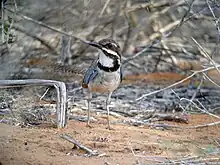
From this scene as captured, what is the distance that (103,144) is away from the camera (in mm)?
6867

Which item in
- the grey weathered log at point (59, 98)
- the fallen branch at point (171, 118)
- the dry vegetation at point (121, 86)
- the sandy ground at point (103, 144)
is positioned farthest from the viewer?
the fallen branch at point (171, 118)

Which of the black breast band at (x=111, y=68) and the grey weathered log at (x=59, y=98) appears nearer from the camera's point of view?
the grey weathered log at (x=59, y=98)

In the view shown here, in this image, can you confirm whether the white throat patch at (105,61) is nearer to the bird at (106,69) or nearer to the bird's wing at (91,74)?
the bird at (106,69)

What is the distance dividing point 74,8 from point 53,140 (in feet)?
15.5

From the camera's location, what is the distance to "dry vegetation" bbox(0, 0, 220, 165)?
661 centimetres

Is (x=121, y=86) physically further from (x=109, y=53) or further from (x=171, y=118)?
(x=109, y=53)

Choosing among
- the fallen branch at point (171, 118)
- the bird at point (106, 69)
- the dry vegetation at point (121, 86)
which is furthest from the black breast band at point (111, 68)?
the fallen branch at point (171, 118)

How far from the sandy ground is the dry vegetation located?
0.01 metres

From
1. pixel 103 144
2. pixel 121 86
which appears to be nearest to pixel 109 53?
pixel 103 144

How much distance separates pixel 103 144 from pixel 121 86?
18.3ft

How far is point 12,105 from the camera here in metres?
8.27

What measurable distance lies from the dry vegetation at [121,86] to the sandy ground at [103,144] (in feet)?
0.03

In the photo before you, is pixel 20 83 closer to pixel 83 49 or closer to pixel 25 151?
pixel 25 151

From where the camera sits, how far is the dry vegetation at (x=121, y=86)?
6613 millimetres
